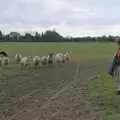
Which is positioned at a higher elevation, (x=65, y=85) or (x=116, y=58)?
(x=116, y=58)

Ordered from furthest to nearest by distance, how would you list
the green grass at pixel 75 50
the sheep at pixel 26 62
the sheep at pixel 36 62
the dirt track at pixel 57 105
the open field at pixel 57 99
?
the green grass at pixel 75 50 → the sheep at pixel 36 62 → the sheep at pixel 26 62 → the open field at pixel 57 99 → the dirt track at pixel 57 105

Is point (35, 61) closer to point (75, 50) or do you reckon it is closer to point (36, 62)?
point (36, 62)

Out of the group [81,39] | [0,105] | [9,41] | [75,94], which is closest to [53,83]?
[75,94]

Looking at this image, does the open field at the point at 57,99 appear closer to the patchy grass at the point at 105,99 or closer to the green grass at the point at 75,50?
the patchy grass at the point at 105,99

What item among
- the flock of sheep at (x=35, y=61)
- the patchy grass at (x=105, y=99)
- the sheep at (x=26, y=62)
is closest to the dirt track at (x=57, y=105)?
the patchy grass at (x=105, y=99)

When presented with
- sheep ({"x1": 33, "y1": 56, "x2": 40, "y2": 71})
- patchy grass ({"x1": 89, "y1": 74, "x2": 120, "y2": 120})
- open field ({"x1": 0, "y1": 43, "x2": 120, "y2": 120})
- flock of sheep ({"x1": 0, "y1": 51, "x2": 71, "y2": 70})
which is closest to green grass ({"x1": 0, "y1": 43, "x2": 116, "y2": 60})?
flock of sheep ({"x1": 0, "y1": 51, "x2": 71, "y2": 70})

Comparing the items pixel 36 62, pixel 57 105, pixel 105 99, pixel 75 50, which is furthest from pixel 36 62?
pixel 75 50

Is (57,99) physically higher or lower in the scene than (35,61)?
higher

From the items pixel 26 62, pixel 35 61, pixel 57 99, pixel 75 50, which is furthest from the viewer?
pixel 75 50

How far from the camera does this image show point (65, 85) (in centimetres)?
1978

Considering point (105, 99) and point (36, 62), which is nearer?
point (105, 99)

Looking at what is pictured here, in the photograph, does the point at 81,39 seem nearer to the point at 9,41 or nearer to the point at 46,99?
the point at 9,41

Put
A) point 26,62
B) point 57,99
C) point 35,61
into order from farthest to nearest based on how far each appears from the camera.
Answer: point 35,61 → point 26,62 → point 57,99

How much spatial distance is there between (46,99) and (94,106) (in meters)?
2.18
